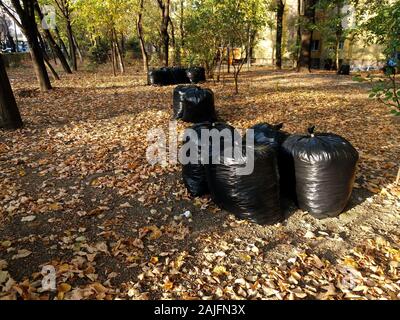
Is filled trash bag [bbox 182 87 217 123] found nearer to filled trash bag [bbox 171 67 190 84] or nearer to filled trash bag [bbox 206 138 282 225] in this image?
filled trash bag [bbox 206 138 282 225]

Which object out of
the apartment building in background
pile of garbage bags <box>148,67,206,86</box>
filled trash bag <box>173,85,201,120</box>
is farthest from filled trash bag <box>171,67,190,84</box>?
the apartment building in background

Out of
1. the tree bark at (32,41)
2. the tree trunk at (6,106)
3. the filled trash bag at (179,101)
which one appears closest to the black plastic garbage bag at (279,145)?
the filled trash bag at (179,101)

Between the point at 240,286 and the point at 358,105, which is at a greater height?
the point at 358,105

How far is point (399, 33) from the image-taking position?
344cm

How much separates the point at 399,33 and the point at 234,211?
284 cm

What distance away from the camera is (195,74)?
12047mm

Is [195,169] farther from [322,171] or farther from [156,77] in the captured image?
[156,77]

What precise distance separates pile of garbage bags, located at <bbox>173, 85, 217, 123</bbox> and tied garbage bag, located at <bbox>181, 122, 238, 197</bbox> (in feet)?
9.30

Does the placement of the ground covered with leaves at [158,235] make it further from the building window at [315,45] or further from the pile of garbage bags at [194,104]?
the building window at [315,45]

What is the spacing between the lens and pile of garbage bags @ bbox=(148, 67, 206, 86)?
11.8 meters
